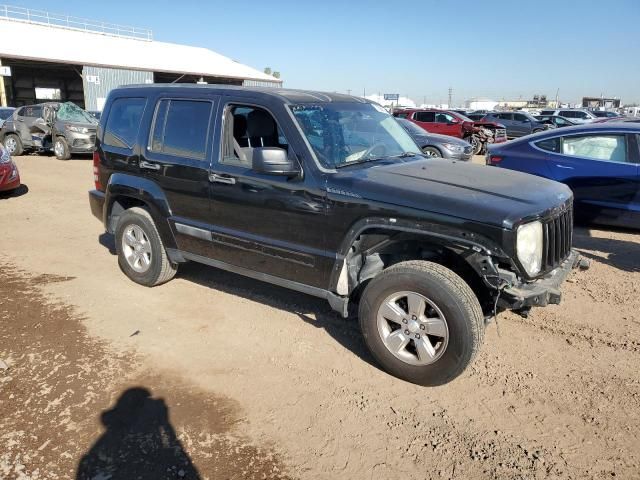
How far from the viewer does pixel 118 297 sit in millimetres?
4906

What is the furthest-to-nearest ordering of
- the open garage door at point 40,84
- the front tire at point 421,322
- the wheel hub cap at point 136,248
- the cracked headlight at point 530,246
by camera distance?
1. the open garage door at point 40,84
2. the wheel hub cap at point 136,248
3. the front tire at point 421,322
4. the cracked headlight at point 530,246

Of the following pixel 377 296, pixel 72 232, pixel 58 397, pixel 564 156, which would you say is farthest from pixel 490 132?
pixel 58 397

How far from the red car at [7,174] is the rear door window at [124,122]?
5.37 m

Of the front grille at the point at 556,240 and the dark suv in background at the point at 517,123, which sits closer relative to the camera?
the front grille at the point at 556,240

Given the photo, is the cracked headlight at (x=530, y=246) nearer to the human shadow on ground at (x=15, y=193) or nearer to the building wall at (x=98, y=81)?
the human shadow on ground at (x=15, y=193)

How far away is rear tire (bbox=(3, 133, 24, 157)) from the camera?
1608 centimetres

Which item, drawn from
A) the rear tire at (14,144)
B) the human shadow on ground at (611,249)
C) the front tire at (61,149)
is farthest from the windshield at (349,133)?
the rear tire at (14,144)

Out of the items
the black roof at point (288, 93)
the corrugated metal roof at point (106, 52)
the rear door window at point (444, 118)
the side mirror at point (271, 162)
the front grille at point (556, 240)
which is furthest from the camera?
the corrugated metal roof at point (106, 52)

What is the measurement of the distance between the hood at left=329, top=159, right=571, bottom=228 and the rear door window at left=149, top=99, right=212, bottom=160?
1.41 metres

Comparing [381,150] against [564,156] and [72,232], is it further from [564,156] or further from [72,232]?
[72,232]

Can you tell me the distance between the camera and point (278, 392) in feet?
11.0

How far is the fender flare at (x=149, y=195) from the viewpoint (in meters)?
4.70

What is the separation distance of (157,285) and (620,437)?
4.21 metres

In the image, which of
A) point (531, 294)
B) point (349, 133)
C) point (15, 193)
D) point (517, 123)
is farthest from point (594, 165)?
point (517, 123)
